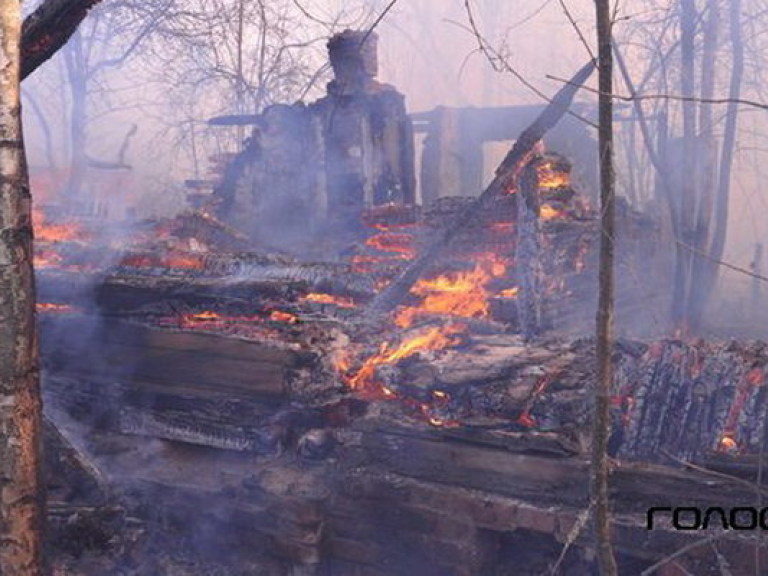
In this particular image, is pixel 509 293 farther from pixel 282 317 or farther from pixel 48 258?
pixel 48 258

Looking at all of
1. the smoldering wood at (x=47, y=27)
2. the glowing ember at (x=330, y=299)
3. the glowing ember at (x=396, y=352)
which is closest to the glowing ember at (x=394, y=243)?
the glowing ember at (x=330, y=299)

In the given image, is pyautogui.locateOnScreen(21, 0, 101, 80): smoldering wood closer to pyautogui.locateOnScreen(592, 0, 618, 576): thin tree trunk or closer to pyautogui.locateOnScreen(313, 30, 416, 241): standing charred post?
pyautogui.locateOnScreen(592, 0, 618, 576): thin tree trunk

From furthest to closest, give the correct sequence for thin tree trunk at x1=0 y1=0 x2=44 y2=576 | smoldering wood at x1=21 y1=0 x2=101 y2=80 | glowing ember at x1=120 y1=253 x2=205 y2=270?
glowing ember at x1=120 y1=253 x2=205 y2=270 → smoldering wood at x1=21 y1=0 x2=101 y2=80 → thin tree trunk at x1=0 y1=0 x2=44 y2=576

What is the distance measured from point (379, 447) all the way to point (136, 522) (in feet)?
6.67

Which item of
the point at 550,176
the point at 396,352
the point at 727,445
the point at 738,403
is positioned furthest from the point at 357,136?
the point at 727,445

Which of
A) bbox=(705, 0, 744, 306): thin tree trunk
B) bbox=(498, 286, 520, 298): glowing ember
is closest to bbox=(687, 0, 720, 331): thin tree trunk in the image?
bbox=(705, 0, 744, 306): thin tree trunk

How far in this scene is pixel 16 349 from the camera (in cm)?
332

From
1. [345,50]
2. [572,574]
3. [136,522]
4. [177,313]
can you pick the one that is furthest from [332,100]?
[572,574]

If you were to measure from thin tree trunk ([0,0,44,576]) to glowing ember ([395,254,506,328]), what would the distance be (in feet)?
18.0

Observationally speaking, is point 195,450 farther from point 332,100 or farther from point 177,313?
point 332,100

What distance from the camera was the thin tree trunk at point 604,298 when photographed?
2926mm

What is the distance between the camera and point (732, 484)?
4.59 metres

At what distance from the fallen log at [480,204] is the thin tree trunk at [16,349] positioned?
502cm

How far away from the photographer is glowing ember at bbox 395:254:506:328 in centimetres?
895
